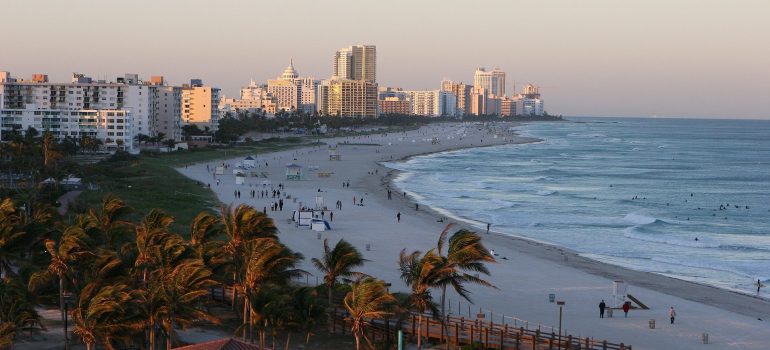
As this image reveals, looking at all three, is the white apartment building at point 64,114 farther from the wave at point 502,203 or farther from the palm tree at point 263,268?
the palm tree at point 263,268

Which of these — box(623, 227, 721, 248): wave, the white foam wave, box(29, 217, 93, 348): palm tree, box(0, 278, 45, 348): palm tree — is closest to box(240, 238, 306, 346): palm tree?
box(29, 217, 93, 348): palm tree

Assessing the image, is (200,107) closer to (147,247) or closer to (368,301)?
(147,247)

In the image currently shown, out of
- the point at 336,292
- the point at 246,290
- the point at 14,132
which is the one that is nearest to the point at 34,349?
the point at 246,290

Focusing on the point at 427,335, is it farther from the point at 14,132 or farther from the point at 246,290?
the point at 14,132

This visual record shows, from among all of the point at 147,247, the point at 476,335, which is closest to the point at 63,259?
the point at 147,247

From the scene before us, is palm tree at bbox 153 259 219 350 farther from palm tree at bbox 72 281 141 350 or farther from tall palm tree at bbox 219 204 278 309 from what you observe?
tall palm tree at bbox 219 204 278 309

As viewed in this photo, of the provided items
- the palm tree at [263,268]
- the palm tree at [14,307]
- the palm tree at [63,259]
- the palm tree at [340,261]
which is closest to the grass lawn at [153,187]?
the palm tree at [63,259]
